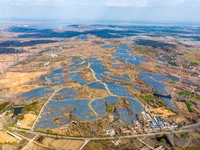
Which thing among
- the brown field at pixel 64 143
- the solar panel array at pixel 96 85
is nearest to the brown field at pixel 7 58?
the solar panel array at pixel 96 85

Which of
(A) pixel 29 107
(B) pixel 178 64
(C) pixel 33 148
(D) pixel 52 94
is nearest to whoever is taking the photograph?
(C) pixel 33 148

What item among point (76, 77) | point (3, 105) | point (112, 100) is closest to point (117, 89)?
point (112, 100)

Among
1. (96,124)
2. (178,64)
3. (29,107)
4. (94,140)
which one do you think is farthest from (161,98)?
(178,64)

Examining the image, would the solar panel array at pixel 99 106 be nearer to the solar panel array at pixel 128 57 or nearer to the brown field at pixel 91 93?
the brown field at pixel 91 93

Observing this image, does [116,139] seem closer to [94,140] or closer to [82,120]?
[94,140]

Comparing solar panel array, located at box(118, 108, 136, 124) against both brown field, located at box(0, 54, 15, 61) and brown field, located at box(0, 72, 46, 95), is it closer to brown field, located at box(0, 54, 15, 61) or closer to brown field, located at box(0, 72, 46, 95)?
brown field, located at box(0, 72, 46, 95)

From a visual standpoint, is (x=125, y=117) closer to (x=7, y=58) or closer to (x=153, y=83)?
(x=153, y=83)
